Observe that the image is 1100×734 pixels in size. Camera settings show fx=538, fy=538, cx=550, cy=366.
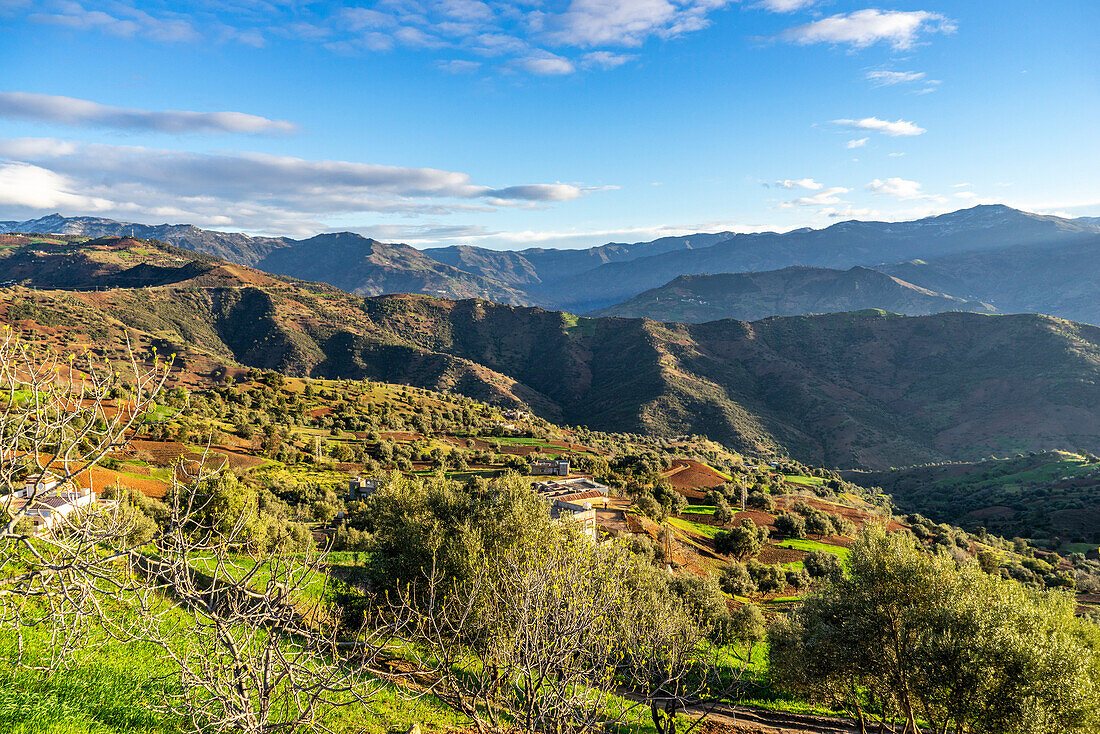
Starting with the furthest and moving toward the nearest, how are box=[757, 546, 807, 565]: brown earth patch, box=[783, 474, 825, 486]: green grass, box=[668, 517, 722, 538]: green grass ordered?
box=[783, 474, 825, 486]: green grass, box=[668, 517, 722, 538]: green grass, box=[757, 546, 807, 565]: brown earth patch

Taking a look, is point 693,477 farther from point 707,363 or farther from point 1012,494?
point 707,363

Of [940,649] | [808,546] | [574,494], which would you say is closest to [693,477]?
[808,546]

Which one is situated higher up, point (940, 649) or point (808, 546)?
point (940, 649)

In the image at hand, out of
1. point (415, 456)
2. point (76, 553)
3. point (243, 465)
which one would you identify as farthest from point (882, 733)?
point (415, 456)

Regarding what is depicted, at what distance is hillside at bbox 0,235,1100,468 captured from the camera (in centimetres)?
12362

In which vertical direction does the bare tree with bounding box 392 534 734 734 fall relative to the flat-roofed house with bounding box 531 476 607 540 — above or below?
above

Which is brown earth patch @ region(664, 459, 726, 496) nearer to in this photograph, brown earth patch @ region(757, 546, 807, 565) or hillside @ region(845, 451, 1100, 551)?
brown earth patch @ region(757, 546, 807, 565)

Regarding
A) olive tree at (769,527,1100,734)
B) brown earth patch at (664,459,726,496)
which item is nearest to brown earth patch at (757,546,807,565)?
brown earth patch at (664,459,726,496)

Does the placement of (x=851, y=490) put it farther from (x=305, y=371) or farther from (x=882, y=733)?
(x=305, y=371)

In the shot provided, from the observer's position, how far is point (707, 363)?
542 ft

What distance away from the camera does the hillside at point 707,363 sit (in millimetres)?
123625

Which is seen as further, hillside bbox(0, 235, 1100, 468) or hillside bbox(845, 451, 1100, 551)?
hillside bbox(0, 235, 1100, 468)

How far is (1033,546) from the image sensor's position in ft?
193

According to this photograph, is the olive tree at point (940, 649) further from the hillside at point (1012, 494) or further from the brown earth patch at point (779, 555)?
the hillside at point (1012, 494)
